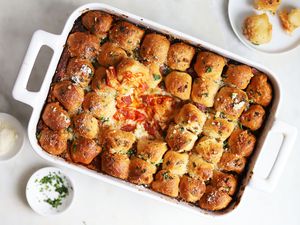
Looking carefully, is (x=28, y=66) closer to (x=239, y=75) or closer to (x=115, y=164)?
(x=115, y=164)

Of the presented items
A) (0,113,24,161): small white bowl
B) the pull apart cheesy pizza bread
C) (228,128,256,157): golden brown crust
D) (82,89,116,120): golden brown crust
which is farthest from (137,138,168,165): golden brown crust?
(0,113,24,161): small white bowl

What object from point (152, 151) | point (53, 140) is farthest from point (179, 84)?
point (53, 140)

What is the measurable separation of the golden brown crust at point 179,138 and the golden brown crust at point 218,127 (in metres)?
0.09

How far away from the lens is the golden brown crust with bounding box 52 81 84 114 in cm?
280

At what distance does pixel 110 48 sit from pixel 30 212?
113cm

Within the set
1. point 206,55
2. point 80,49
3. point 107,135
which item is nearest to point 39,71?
point 80,49

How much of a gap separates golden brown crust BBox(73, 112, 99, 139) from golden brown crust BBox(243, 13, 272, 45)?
104 centimetres

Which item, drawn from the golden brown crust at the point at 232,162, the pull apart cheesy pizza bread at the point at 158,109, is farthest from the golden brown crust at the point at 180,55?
the golden brown crust at the point at 232,162

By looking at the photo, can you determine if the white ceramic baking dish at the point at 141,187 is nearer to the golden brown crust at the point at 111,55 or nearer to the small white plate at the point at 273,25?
the golden brown crust at the point at 111,55

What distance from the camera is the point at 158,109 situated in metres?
2.86

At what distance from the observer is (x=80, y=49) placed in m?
2.82

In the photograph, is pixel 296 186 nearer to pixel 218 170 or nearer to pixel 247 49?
pixel 218 170

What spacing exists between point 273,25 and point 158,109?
91cm

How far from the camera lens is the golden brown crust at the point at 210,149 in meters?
2.81
